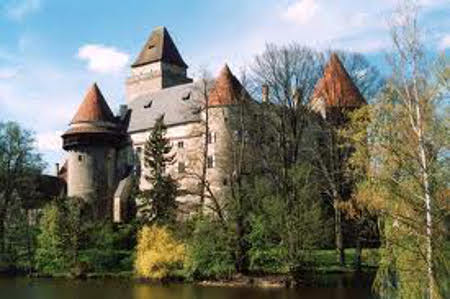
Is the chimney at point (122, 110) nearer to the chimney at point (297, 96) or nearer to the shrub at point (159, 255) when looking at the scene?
the chimney at point (297, 96)

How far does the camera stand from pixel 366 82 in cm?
3003

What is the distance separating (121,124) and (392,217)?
40.8 meters

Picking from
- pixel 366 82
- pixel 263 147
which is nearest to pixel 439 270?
pixel 366 82

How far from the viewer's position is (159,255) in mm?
27031

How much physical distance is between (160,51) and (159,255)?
102 feet

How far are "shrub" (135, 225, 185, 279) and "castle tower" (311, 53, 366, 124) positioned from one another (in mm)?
9460

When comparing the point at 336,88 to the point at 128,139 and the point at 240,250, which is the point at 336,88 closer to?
the point at 240,250

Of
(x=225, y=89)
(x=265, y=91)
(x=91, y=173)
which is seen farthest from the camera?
(x=91, y=173)

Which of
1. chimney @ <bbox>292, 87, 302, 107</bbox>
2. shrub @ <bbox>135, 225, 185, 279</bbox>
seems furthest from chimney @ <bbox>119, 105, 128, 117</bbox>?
shrub @ <bbox>135, 225, 185, 279</bbox>

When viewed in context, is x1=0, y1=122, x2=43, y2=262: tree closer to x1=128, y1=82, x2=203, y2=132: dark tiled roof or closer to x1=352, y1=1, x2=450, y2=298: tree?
x1=128, y1=82, x2=203, y2=132: dark tiled roof

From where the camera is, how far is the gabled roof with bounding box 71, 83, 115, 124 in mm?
47875

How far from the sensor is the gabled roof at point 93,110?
47875 millimetres

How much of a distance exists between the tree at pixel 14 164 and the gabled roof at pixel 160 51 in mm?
18742

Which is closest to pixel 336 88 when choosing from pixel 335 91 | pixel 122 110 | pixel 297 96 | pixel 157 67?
pixel 335 91
